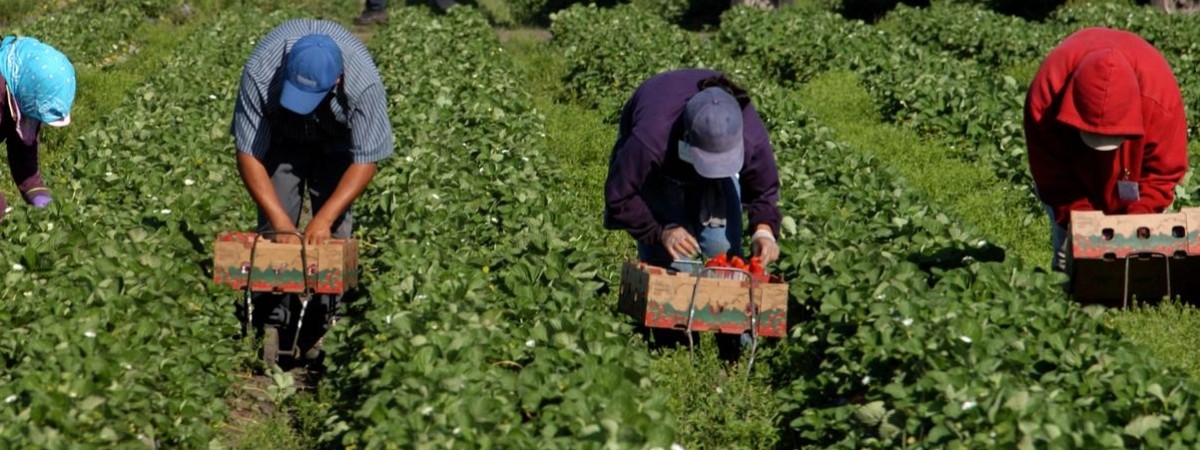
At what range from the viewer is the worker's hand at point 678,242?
6.78 metres

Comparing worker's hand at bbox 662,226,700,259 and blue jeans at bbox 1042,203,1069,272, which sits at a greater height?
worker's hand at bbox 662,226,700,259

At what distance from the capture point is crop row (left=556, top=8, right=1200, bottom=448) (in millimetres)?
5410

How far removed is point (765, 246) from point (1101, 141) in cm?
138

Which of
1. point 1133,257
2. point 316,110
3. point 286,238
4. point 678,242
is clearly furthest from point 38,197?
point 1133,257

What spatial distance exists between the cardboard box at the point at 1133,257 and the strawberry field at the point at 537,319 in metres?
0.14

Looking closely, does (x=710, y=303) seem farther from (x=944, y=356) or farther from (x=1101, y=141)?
(x=1101, y=141)

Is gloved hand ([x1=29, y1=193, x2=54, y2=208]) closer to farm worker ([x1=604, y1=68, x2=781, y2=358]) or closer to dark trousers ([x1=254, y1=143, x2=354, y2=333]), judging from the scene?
dark trousers ([x1=254, y1=143, x2=354, y2=333])

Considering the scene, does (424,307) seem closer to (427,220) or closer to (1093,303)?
(427,220)

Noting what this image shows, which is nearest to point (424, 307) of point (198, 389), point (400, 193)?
point (198, 389)

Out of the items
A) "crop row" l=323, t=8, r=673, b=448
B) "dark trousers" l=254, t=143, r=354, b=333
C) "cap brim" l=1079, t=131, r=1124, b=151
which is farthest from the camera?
"dark trousers" l=254, t=143, r=354, b=333

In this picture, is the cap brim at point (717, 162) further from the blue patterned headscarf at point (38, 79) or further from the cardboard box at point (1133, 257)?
the blue patterned headscarf at point (38, 79)

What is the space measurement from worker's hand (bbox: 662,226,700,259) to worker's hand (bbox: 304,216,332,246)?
1.29 metres

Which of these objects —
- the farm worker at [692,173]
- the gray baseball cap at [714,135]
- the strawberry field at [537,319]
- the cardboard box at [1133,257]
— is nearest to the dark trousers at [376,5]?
the strawberry field at [537,319]

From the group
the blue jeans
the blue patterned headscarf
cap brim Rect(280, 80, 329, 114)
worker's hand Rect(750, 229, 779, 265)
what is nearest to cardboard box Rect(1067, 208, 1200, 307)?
the blue jeans
